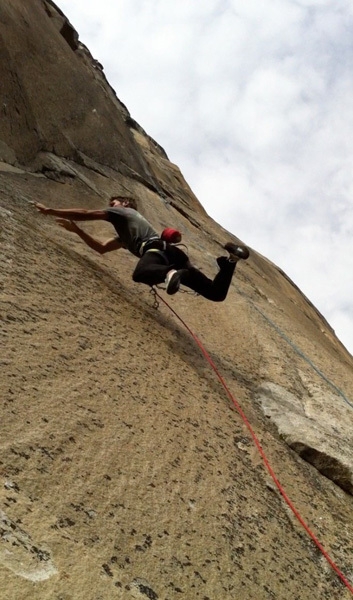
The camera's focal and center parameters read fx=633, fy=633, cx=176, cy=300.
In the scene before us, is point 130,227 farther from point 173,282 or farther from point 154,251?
point 173,282

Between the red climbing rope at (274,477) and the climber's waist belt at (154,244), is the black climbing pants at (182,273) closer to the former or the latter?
the climber's waist belt at (154,244)

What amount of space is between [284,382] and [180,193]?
7349 mm

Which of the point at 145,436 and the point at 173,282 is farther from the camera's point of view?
the point at 173,282

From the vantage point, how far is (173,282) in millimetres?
4766

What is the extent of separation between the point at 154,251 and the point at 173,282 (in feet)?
1.74

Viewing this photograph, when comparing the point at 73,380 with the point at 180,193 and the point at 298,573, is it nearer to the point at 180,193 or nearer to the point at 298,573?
the point at 298,573

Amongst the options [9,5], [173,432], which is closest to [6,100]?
[9,5]

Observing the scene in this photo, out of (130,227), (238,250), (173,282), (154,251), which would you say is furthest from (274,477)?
(130,227)

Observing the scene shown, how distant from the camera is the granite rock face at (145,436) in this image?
2457 mm

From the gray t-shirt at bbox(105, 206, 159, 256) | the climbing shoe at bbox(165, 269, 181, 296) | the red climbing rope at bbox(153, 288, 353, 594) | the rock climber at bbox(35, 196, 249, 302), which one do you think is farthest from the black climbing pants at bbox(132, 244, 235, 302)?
the red climbing rope at bbox(153, 288, 353, 594)

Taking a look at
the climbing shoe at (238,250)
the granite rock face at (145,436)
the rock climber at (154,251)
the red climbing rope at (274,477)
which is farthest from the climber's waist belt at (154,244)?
the red climbing rope at (274,477)

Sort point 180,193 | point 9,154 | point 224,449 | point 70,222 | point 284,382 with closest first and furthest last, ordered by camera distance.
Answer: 1. point 224,449
2. point 284,382
3. point 70,222
4. point 9,154
5. point 180,193

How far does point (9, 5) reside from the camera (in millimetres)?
8102

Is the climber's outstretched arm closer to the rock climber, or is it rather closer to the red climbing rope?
the rock climber
